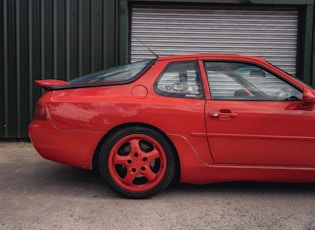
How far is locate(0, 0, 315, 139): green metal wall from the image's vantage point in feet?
22.6

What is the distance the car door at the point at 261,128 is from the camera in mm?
3865

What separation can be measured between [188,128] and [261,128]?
2.28 feet

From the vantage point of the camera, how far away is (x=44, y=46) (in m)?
6.94

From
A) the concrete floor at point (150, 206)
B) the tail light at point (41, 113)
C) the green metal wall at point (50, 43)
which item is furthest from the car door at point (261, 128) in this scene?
the green metal wall at point (50, 43)

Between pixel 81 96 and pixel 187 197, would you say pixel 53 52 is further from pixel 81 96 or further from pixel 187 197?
pixel 187 197

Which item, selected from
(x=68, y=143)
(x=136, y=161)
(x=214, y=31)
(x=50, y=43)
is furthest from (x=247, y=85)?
(x=50, y=43)

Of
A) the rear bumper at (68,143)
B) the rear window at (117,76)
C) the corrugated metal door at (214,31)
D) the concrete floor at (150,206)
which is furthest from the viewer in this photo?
the corrugated metal door at (214,31)

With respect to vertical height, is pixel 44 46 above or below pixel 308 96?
above

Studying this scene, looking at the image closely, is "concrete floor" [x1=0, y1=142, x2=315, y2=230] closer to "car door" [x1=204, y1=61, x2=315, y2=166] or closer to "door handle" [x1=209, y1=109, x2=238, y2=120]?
"car door" [x1=204, y1=61, x2=315, y2=166]

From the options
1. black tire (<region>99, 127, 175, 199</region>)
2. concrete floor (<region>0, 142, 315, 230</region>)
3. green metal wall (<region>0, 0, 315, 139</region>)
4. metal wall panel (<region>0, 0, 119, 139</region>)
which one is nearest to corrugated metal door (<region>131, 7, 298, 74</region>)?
green metal wall (<region>0, 0, 315, 139</region>)

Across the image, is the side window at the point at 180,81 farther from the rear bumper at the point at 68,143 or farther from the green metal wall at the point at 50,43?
the green metal wall at the point at 50,43

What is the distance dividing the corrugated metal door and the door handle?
3573 millimetres

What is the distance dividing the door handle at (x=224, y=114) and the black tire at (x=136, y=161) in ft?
1.75

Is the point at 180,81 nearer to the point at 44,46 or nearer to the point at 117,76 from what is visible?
the point at 117,76
